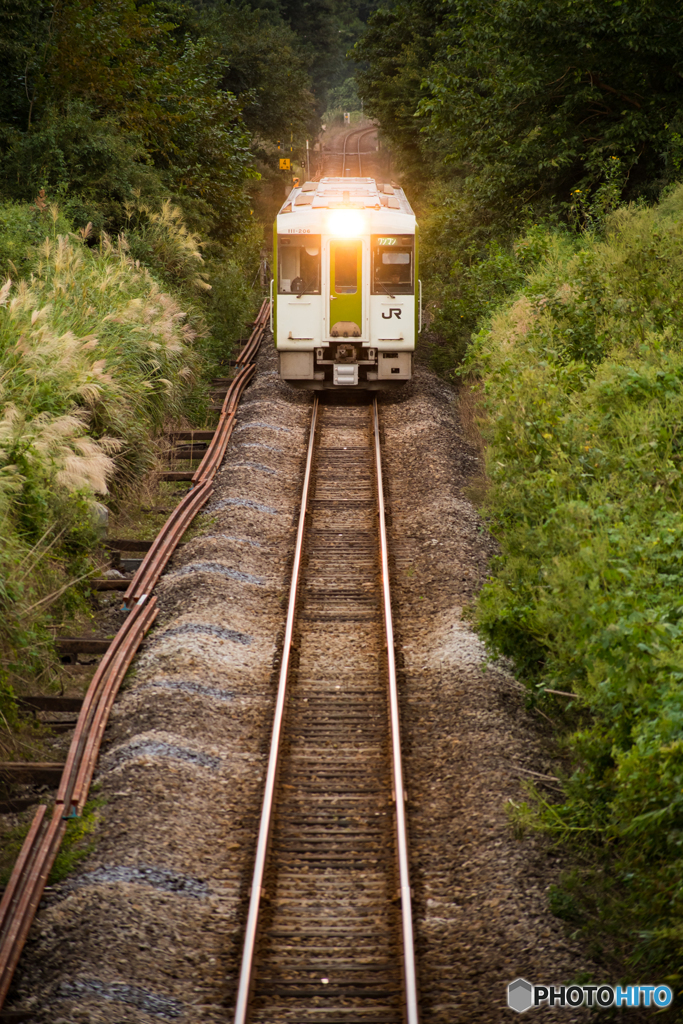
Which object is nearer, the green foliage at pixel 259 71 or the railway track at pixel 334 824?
the railway track at pixel 334 824

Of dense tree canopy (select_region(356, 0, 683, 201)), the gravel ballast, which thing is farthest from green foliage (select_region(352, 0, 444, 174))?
the gravel ballast

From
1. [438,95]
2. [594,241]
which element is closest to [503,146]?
[438,95]

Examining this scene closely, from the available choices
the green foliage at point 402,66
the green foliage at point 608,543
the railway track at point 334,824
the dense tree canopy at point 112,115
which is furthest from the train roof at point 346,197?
the green foliage at point 402,66

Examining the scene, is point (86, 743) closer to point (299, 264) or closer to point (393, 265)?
point (299, 264)

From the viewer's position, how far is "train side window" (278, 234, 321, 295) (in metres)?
17.2

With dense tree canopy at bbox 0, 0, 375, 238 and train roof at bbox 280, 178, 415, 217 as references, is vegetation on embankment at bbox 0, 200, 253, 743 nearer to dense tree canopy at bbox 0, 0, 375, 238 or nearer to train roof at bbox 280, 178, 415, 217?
dense tree canopy at bbox 0, 0, 375, 238

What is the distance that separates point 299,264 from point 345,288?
38.3 inches

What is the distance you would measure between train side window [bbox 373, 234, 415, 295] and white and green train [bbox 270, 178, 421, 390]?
0.06ft

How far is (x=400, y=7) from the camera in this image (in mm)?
41500

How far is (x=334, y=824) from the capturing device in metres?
7.39

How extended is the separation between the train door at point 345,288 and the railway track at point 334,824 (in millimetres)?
6331

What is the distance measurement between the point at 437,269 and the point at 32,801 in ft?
61.4

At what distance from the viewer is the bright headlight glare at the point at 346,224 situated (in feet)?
56.1

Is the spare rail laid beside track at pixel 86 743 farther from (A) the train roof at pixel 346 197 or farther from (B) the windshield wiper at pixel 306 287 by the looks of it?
(A) the train roof at pixel 346 197
